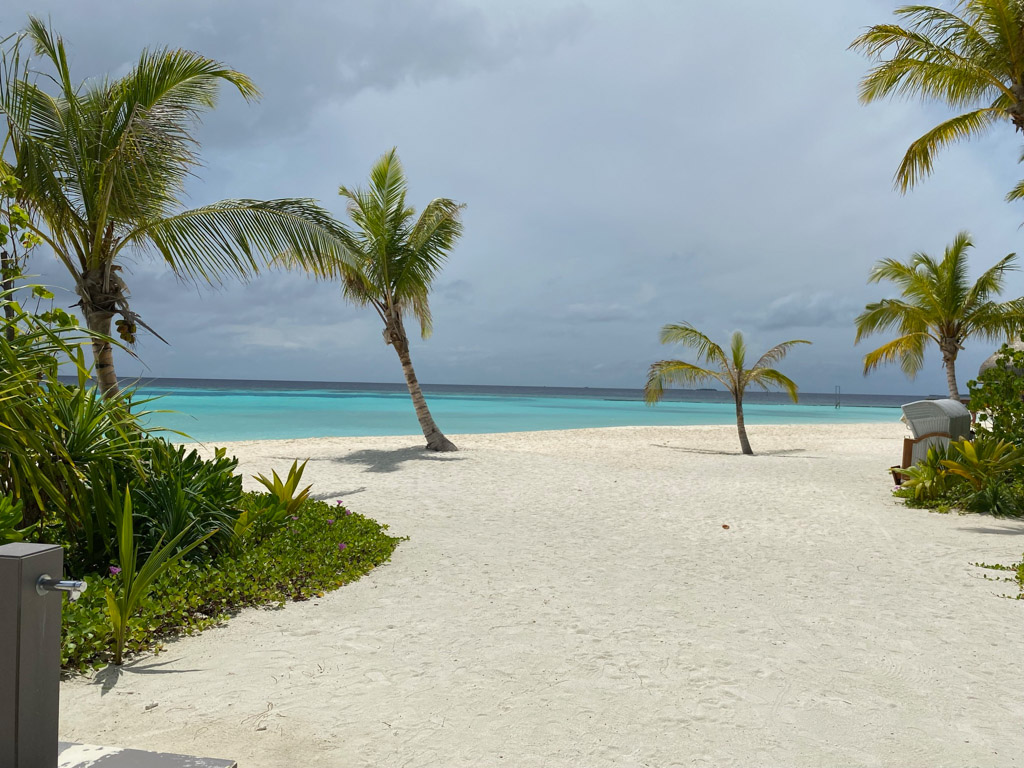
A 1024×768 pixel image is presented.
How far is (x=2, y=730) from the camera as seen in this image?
71.6 inches

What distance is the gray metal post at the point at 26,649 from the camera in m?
1.78

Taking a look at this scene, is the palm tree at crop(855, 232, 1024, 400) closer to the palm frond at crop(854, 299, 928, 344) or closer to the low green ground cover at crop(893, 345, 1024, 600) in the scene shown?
the palm frond at crop(854, 299, 928, 344)

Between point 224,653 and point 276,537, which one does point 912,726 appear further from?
point 276,537

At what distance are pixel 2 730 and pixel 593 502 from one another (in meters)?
7.57

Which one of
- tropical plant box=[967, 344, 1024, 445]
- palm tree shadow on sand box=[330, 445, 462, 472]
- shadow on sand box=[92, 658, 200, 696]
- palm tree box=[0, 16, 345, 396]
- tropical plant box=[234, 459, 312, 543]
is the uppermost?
palm tree box=[0, 16, 345, 396]

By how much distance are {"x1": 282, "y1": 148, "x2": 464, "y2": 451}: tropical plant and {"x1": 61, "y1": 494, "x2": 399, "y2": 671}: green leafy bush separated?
810 centimetres

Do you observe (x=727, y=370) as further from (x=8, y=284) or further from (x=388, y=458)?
(x=8, y=284)

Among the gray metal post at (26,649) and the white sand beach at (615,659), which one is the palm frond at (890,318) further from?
the gray metal post at (26,649)

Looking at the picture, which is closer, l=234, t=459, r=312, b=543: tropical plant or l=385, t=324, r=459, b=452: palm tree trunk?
l=234, t=459, r=312, b=543: tropical plant

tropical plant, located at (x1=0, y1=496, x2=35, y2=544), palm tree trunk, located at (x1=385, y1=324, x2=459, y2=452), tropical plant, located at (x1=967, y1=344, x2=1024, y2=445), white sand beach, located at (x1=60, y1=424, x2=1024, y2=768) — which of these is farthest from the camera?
palm tree trunk, located at (x1=385, y1=324, x2=459, y2=452)

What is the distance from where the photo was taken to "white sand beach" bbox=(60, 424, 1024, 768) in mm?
2748

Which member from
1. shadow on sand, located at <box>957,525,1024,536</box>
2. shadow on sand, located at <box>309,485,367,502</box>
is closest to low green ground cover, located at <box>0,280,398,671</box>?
shadow on sand, located at <box>309,485,367,502</box>

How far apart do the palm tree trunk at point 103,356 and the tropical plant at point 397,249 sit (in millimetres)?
7510

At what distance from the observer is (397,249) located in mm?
14516
